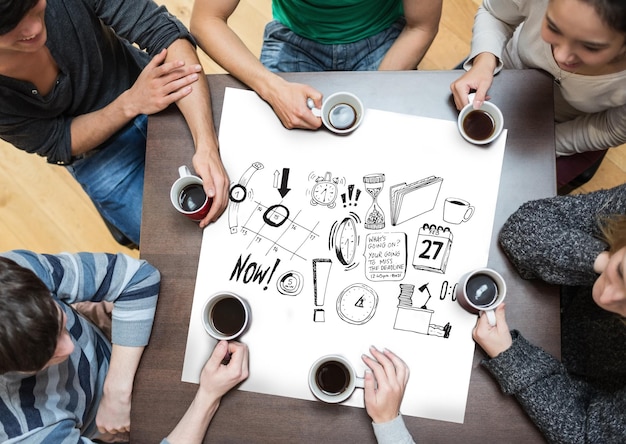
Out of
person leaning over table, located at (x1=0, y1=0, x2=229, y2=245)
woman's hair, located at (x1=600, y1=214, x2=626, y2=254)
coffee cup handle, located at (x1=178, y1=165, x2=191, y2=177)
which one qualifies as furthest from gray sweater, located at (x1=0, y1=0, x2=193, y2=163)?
woman's hair, located at (x1=600, y1=214, x2=626, y2=254)

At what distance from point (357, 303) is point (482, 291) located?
9.3 inches

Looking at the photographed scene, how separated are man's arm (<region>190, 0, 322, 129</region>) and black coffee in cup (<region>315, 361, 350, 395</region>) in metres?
0.48

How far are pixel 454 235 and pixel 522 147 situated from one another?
22 cm

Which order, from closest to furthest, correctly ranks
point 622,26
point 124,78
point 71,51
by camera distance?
point 622,26 → point 71,51 → point 124,78

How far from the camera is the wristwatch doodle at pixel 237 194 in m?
0.97

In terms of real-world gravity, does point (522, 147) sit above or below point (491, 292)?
above

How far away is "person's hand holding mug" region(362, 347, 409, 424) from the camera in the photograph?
0.85 m

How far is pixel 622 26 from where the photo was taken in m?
0.77

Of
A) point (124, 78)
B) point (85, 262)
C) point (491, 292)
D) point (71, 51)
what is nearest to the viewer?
point (491, 292)

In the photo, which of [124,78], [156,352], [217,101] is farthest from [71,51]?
[156,352]

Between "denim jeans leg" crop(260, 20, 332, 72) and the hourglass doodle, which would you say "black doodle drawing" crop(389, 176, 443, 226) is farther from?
"denim jeans leg" crop(260, 20, 332, 72)

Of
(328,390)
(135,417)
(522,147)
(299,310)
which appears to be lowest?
(135,417)

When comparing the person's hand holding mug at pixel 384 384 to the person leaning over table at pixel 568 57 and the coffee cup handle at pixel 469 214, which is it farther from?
the person leaning over table at pixel 568 57

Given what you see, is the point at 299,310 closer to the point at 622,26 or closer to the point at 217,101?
the point at 217,101
